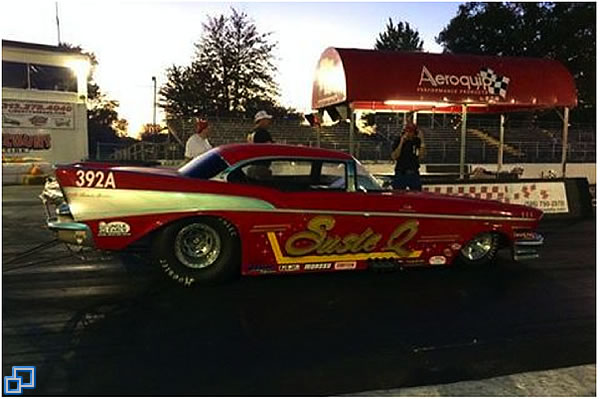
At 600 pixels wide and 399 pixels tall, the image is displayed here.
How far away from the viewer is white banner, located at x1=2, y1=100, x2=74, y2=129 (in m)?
21.8

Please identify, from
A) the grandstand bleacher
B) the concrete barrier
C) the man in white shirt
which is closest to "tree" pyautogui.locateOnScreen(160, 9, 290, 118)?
the grandstand bleacher

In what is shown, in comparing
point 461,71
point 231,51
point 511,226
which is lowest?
point 511,226

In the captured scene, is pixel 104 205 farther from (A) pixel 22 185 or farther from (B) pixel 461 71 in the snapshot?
(A) pixel 22 185

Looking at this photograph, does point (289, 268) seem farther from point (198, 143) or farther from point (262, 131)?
point (198, 143)

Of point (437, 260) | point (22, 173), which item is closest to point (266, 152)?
point (437, 260)

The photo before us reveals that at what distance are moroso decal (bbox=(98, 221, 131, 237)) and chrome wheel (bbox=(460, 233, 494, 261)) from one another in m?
3.58

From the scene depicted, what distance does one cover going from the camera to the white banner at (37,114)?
21781mm

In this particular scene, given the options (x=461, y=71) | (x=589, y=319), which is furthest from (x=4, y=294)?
(x=461, y=71)

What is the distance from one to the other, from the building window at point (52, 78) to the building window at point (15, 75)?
26 centimetres

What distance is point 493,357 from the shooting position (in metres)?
3.79

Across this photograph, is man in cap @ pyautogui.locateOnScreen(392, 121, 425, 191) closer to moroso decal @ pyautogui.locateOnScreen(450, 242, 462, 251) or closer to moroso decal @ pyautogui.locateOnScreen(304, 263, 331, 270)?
moroso decal @ pyautogui.locateOnScreen(450, 242, 462, 251)

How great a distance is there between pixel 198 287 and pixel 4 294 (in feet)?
5.53

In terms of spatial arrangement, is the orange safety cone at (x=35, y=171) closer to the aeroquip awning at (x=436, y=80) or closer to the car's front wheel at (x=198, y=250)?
the aeroquip awning at (x=436, y=80)

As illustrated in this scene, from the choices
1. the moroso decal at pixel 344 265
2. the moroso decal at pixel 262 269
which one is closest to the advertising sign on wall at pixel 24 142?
the moroso decal at pixel 262 269
